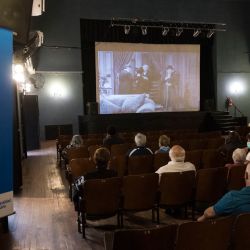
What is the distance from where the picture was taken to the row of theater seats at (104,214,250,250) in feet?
7.80

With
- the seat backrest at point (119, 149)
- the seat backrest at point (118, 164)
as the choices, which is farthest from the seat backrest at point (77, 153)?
the seat backrest at point (118, 164)

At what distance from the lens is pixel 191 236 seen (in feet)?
8.23

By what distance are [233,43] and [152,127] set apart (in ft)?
18.9

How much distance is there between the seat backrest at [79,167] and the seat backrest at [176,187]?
133 cm

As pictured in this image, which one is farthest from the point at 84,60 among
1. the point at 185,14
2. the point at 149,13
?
the point at 185,14

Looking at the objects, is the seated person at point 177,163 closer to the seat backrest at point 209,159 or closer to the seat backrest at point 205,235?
the seat backrest at point 209,159

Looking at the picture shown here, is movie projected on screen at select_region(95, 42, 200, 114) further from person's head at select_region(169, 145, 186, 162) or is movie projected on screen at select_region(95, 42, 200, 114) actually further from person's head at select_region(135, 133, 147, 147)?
person's head at select_region(169, 145, 186, 162)

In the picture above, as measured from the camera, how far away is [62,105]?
14250mm

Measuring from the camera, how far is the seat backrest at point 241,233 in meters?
2.62

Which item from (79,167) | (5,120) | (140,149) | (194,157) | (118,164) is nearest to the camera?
(5,120)

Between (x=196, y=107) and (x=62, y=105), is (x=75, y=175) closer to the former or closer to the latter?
(x=62, y=105)

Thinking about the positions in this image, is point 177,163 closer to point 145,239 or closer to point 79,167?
point 79,167

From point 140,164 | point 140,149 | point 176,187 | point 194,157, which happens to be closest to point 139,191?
point 176,187

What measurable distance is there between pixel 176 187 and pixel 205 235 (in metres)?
1.77
